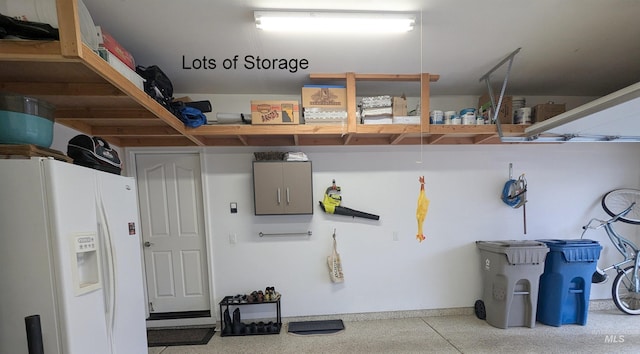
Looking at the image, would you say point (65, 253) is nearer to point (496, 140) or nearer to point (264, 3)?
point (264, 3)

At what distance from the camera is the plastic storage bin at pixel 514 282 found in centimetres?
260

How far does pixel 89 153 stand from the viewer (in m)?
1.42

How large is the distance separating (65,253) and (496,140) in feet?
12.8

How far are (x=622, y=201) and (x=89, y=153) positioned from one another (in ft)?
17.9

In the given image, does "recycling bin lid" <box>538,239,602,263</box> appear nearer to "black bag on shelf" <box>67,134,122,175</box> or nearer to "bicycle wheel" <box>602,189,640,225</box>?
"bicycle wheel" <box>602,189,640,225</box>

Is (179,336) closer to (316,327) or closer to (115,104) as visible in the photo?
(316,327)

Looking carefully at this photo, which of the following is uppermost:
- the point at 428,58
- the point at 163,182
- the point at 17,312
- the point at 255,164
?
the point at 428,58

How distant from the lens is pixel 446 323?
9.30ft

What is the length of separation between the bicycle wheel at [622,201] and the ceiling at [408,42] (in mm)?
1347

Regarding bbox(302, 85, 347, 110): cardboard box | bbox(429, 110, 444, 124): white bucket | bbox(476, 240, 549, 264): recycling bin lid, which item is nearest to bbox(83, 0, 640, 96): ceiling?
bbox(302, 85, 347, 110): cardboard box

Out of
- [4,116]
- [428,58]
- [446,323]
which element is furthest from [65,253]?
[446,323]

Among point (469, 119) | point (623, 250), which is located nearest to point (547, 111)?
point (469, 119)

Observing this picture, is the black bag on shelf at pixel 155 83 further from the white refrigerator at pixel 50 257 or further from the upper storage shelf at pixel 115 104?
the white refrigerator at pixel 50 257

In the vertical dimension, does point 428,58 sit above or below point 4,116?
above
